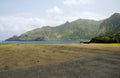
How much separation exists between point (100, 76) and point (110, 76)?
2.73 feet

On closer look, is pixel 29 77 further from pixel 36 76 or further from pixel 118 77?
pixel 118 77

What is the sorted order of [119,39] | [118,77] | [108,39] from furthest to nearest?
[108,39] < [119,39] < [118,77]

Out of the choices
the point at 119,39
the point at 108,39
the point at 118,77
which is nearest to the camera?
the point at 118,77

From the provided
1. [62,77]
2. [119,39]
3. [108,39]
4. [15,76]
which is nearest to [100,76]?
[62,77]

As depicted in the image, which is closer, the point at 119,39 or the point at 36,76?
the point at 36,76

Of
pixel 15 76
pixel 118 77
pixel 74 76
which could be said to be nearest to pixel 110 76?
pixel 118 77

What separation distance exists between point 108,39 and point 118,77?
80.1m

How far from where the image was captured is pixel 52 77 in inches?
596

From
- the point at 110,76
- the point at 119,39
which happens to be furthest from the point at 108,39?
the point at 110,76

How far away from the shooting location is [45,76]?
15555 millimetres

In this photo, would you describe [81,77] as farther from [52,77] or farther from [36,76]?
[36,76]

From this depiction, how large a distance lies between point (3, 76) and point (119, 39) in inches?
3002

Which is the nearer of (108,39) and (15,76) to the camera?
(15,76)

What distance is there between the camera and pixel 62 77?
15070 millimetres
